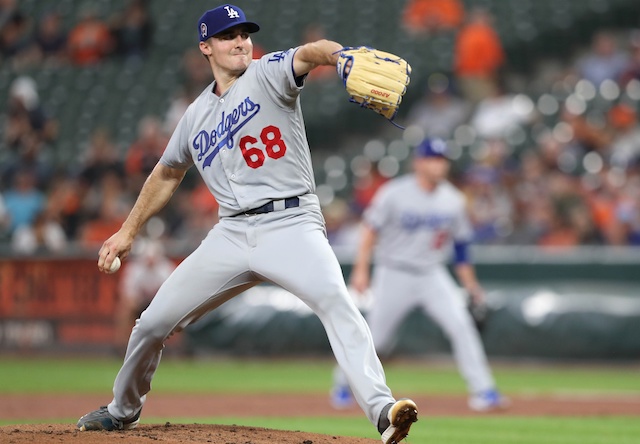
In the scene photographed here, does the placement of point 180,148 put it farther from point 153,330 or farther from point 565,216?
point 565,216

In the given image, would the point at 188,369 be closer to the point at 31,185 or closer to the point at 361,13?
the point at 31,185

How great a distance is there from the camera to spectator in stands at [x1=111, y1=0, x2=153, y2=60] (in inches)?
766

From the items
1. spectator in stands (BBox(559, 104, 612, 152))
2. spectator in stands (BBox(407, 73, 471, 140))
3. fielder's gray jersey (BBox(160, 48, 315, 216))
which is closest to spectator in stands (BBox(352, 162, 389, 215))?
spectator in stands (BBox(407, 73, 471, 140))

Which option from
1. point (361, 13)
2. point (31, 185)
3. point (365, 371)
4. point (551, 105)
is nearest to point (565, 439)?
point (365, 371)

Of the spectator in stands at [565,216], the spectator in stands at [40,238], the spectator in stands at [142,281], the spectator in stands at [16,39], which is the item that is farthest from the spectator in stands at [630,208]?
the spectator in stands at [16,39]

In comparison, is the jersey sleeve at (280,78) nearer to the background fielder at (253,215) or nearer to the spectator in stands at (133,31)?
the background fielder at (253,215)

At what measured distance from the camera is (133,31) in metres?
19.5

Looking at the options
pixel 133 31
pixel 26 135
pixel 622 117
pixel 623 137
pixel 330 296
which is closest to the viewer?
pixel 330 296

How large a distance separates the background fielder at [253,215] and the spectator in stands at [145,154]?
10.6 metres

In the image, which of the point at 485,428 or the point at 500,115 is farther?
the point at 500,115

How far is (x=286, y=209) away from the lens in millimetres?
5414

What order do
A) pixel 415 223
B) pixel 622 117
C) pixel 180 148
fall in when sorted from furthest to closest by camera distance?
pixel 622 117, pixel 415 223, pixel 180 148

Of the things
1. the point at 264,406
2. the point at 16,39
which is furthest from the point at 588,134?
the point at 16,39

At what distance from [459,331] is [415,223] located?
3.36ft
